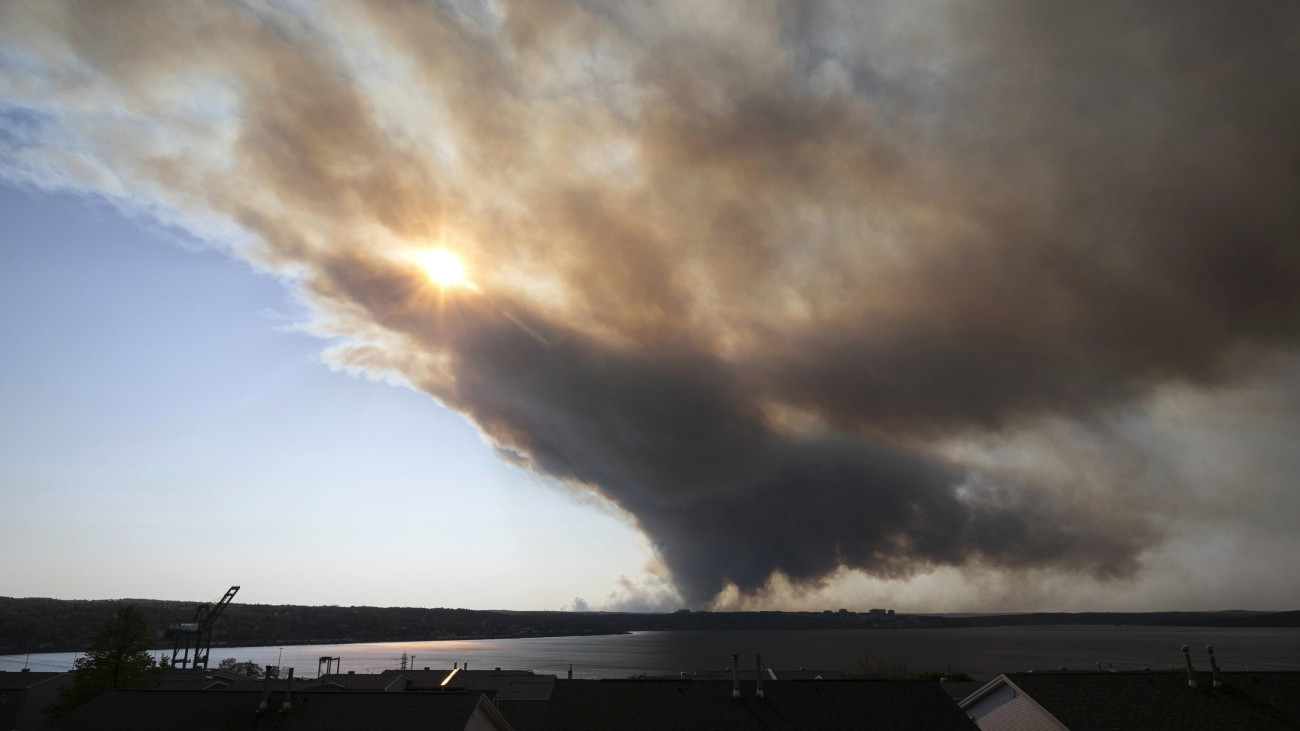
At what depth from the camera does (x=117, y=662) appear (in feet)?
→ 233

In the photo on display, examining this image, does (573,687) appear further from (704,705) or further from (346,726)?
(346,726)

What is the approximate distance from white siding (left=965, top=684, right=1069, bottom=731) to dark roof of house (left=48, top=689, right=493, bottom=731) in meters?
31.5

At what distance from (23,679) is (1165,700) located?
96179 mm

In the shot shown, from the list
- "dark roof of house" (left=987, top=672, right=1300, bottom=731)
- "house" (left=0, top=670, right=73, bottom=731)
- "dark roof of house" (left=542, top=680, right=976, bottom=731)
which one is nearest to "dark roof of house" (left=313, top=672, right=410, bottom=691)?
"house" (left=0, top=670, right=73, bottom=731)

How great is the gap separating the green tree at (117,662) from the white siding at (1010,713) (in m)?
72.1

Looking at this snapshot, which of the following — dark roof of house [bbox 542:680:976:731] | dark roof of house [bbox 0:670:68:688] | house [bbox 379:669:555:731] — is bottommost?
house [bbox 379:669:555:731]

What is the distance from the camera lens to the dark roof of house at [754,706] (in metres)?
38.9

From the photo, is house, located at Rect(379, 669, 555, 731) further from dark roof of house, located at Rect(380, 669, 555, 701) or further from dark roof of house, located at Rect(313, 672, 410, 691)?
dark roof of house, located at Rect(313, 672, 410, 691)

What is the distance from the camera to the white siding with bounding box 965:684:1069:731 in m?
40.4

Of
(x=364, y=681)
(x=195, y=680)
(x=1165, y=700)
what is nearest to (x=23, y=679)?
(x=195, y=680)

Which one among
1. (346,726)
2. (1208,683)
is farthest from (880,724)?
(346,726)

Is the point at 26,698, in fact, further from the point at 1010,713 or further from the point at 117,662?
the point at 1010,713

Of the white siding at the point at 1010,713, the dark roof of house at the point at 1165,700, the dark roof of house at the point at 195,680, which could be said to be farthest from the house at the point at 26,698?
the dark roof of house at the point at 1165,700

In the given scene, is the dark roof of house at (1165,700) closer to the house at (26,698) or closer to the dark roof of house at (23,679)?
the house at (26,698)
